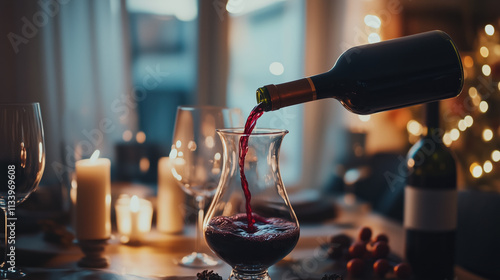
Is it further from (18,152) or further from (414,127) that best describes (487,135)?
(18,152)

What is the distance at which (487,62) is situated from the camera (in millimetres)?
1748

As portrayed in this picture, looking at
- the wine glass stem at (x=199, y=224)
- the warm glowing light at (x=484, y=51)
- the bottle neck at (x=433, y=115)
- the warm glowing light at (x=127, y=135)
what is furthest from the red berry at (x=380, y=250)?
the warm glowing light at (x=484, y=51)

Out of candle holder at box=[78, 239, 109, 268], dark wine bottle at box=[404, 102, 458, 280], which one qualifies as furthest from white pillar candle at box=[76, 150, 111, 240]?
dark wine bottle at box=[404, 102, 458, 280]

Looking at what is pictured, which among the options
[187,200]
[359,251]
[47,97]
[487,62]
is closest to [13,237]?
[47,97]

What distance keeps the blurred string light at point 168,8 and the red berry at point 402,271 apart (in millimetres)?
901

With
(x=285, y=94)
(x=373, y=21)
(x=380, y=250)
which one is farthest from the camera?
(x=373, y=21)

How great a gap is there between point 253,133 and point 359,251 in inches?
14.7

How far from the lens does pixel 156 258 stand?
3.35 feet

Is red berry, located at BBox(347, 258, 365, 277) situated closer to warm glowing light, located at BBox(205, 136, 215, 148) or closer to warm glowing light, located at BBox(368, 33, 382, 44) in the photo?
warm glowing light, located at BBox(205, 136, 215, 148)

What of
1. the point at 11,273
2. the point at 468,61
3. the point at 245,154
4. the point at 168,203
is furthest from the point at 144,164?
the point at 468,61

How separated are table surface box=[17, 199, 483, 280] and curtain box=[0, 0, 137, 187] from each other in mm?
303

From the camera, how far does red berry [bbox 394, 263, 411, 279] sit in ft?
3.01

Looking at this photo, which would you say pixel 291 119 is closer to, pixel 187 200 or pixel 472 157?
pixel 187 200

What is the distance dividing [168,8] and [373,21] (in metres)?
0.81
